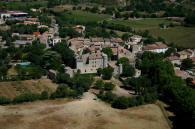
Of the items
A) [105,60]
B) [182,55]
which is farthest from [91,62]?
[182,55]

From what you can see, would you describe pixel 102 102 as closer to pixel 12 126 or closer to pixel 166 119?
pixel 166 119

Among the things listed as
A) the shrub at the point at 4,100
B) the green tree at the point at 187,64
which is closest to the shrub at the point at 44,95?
the shrub at the point at 4,100

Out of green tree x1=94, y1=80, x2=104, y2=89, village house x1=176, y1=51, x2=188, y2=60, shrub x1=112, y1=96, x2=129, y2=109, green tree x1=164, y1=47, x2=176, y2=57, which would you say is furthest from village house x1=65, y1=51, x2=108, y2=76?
village house x1=176, y1=51, x2=188, y2=60

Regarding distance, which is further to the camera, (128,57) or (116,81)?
(128,57)

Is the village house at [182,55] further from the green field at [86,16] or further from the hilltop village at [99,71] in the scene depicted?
the green field at [86,16]

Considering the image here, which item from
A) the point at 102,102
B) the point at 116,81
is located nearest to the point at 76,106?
the point at 102,102

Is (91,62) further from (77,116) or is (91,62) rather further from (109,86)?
(77,116)
